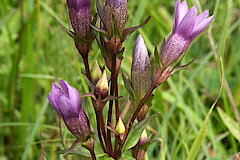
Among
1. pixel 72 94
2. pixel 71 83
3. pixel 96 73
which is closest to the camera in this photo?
pixel 72 94

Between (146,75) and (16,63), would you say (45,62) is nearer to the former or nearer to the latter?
(16,63)

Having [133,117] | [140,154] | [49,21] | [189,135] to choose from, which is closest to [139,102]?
[133,117]

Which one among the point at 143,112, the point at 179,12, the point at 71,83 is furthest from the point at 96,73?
the point at 71,83

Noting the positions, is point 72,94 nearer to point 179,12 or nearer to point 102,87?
point 102,87

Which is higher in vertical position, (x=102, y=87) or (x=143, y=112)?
(x=102, y=87)

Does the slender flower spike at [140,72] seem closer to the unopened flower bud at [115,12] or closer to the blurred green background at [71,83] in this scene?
the unopened flower bud at [115,12]

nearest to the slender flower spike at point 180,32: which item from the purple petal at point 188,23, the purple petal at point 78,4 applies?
the purple petal at point 188,23

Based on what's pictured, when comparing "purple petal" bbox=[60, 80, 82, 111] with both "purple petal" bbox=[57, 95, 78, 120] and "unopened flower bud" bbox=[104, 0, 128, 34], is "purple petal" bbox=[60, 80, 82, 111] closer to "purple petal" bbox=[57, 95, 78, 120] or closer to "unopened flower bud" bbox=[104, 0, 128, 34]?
"purple petal" bbox=[57, 95, 78, 120]
